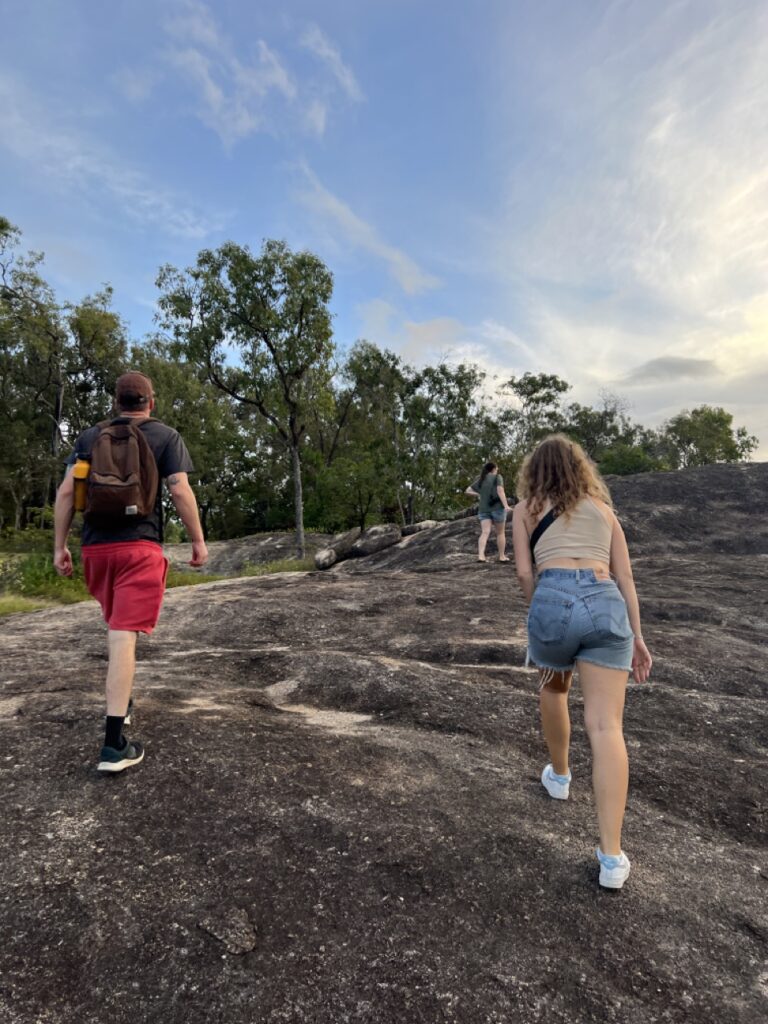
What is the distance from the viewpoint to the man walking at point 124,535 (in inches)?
143

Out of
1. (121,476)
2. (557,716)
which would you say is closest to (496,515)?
(557,716)

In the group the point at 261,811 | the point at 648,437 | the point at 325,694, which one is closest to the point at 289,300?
the point at 325,694

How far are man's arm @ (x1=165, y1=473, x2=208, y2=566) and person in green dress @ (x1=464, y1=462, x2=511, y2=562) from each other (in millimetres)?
9543

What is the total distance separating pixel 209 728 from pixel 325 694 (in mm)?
1554

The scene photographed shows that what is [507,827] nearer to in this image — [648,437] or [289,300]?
[289,300]

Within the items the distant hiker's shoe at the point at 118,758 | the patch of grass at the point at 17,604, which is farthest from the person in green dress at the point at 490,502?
the distant hiker's shoe at the point at 118,758

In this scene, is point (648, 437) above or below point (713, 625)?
above

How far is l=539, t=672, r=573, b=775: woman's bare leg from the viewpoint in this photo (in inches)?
137

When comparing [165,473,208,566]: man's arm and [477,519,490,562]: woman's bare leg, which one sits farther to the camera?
[477,519,490,562]: woman's bare leg

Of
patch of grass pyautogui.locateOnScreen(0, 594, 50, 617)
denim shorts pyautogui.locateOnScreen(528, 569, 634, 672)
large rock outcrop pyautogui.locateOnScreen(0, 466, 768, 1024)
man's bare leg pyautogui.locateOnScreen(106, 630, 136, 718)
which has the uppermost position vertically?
denim shorts pyautogui.locateOnScreen(528, 569, 634, 672)

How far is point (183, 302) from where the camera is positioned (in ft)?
87.7

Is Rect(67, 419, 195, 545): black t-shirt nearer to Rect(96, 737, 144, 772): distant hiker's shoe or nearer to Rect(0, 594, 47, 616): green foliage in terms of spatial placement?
Rect(96, 737, 144, 772): distant hiker's shoe

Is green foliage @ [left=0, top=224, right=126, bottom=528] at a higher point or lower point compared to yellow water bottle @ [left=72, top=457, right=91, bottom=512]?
higher

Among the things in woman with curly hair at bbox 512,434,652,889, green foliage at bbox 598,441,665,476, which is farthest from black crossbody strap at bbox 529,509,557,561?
green foliage at bbox 598,441,665,476
